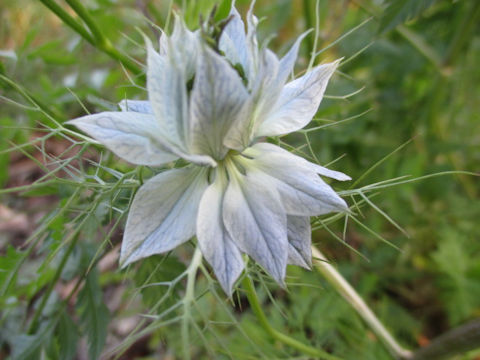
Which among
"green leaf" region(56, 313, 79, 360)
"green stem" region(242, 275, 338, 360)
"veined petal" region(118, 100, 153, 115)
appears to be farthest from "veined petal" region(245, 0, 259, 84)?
"green leaf" region(56, 313, 79, 360)

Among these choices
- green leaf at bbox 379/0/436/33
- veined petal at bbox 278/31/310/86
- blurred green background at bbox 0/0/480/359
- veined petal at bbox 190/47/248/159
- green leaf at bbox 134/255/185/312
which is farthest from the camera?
blurred green background at bbox 0/0/480/359

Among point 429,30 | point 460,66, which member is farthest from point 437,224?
point 429,30

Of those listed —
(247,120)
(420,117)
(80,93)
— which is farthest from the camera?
(420,117)

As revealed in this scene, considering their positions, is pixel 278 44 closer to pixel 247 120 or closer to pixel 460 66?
pixel 460 66

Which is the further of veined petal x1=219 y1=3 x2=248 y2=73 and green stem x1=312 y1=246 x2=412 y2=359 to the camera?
green stem x1=312 y1=246 x2=412 y2=359

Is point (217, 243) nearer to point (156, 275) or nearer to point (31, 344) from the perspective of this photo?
point (156, 275)

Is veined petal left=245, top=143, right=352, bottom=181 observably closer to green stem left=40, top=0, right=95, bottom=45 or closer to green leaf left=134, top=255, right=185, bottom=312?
green leaf left=134, top=255, right=185, bottom=312

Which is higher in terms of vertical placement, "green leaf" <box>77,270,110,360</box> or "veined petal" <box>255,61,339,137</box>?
"veined petal" <box>255,61,339,137</box>
